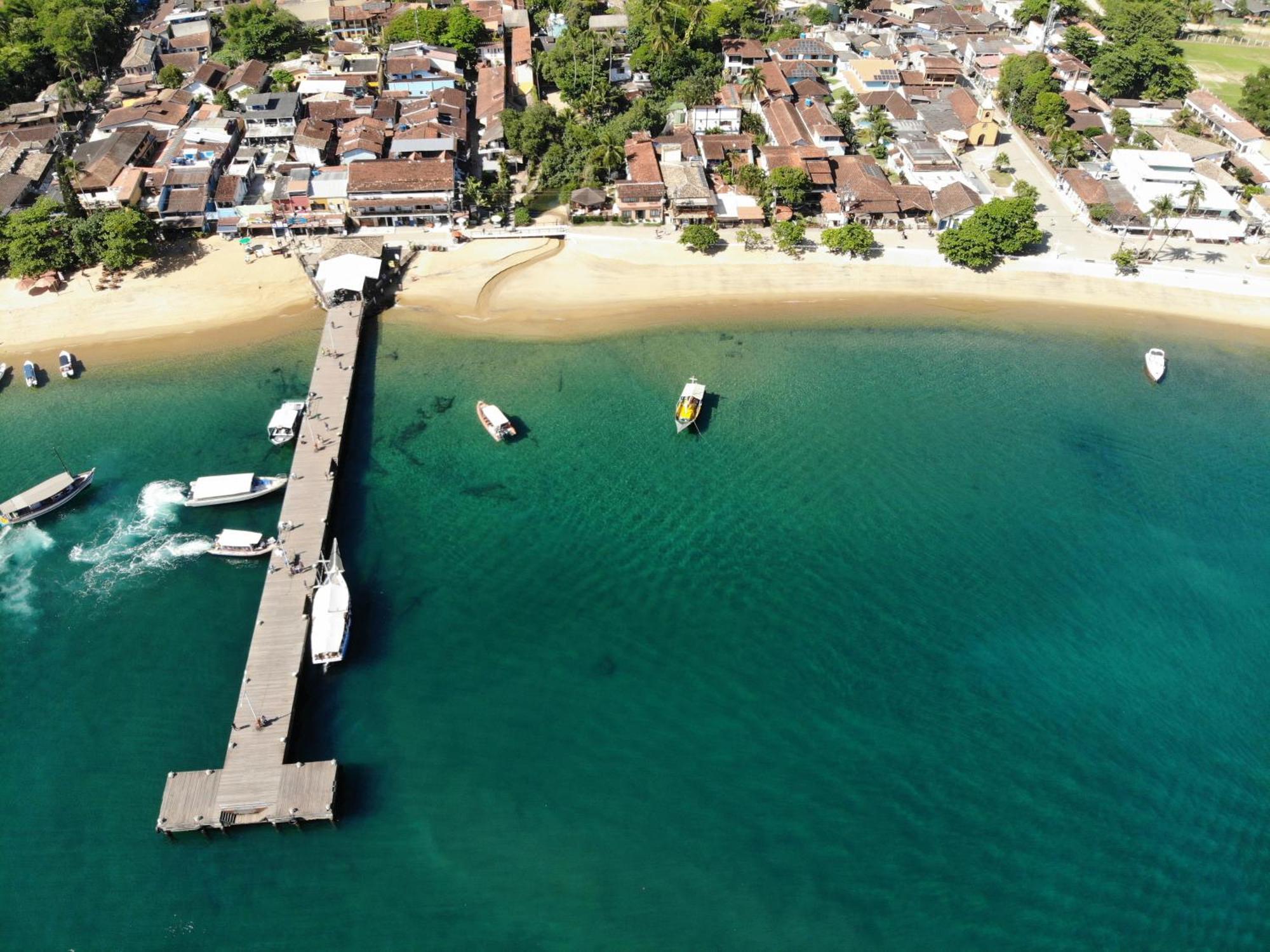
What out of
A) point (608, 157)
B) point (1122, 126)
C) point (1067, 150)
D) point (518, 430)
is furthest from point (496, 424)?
point (1122, 126)

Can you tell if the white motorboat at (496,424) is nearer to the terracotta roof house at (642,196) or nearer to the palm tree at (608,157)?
the terracotta roof house at (642,196)

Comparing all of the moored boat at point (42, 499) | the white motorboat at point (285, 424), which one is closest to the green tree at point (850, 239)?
the white motorboat at point (285, 424)

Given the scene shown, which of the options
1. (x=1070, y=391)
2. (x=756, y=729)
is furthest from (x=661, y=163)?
(x=756, y=729)

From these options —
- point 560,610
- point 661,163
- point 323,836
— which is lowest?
point 323,836

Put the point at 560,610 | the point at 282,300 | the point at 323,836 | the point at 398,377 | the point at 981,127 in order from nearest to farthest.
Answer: the point at 323,836, the point at 560,610, the point at 398,377, the point at 282,300, the point at 981,127

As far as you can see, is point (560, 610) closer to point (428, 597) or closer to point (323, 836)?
point (428, 597)
